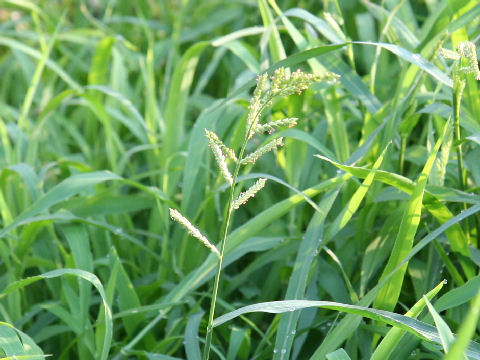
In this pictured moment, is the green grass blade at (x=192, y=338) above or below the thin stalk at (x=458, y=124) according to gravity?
below

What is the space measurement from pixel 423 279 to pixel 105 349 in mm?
573

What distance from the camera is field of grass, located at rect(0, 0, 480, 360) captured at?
96cm

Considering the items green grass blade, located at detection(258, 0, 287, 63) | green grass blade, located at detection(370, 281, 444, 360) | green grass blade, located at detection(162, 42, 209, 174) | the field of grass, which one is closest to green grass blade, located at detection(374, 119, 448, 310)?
the field of grass

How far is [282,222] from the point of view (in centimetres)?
135

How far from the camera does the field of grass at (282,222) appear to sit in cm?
96

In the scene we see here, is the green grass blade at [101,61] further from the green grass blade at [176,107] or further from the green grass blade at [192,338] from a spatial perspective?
the green grass blade at [192,338]

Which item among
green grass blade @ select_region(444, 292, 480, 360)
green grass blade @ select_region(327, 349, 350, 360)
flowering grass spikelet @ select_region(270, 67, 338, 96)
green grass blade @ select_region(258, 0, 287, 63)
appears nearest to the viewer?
green grass blade @ select_region(444, 292, 480, 360)

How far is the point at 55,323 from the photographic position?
131cm

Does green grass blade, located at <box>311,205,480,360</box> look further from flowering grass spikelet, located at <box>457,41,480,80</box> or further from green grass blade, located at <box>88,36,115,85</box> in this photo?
green grass blade, located at <box>88,36,115,85</box>

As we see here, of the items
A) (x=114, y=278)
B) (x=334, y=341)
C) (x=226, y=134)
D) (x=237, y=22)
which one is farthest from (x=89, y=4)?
(x=334, y=341)

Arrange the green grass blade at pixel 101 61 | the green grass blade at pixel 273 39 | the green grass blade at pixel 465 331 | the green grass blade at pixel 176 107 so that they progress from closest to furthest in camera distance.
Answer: the green grass blade at pixel 465 331 → the green grass blade at pixel 273 39 → the green grass blade at pixel 176 107 → the green grass blade at pixel 101 61

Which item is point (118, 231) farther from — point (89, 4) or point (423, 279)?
point (89, 4)

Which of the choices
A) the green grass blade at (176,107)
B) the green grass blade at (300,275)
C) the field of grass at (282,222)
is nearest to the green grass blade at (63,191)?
the field of grass at (282,222)

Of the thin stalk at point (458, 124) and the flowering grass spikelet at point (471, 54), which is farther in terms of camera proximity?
the thin stalk at point (458, 124)
